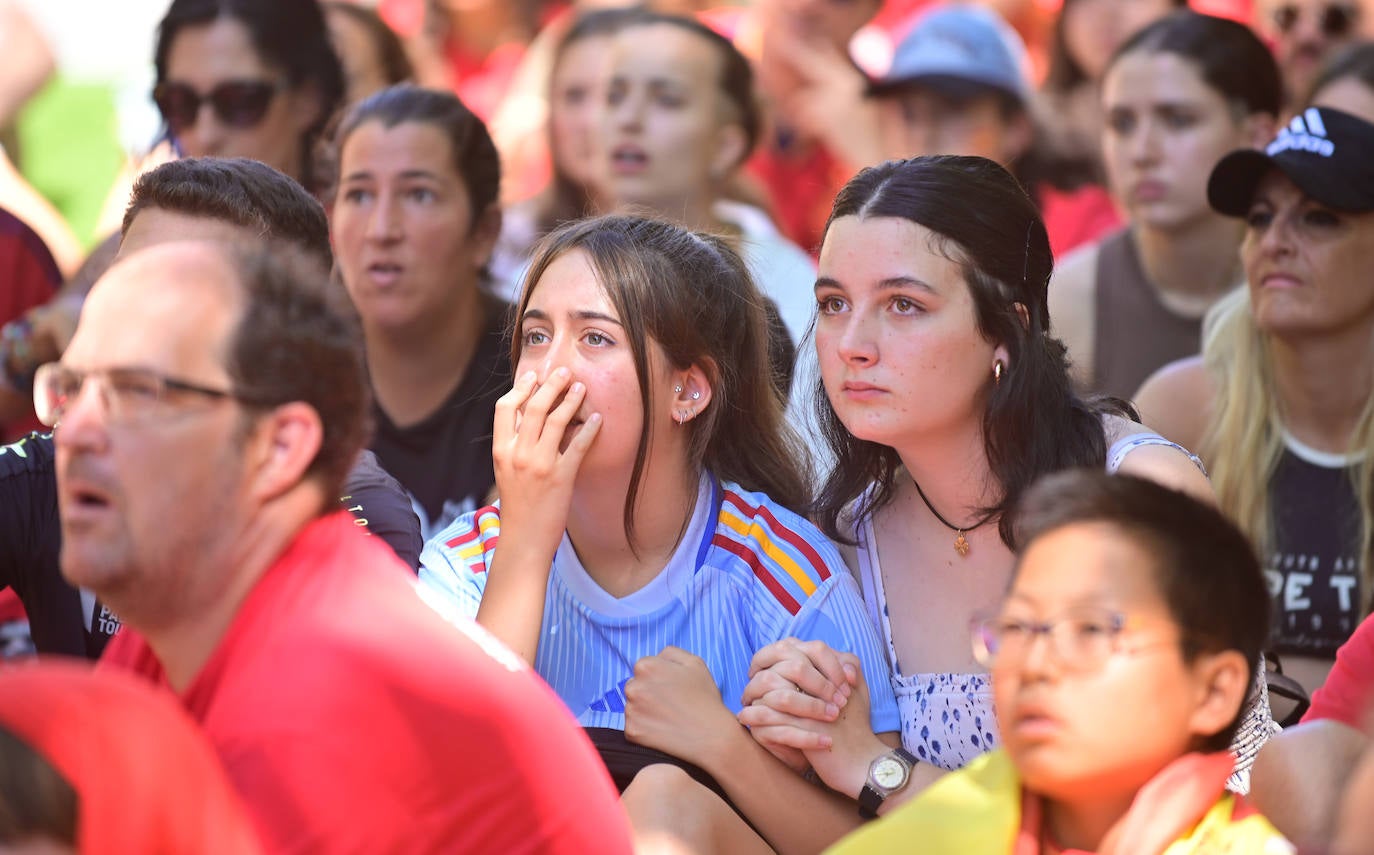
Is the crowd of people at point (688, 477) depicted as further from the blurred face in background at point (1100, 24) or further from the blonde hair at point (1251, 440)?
the blurred face in background at point (1100, 24)

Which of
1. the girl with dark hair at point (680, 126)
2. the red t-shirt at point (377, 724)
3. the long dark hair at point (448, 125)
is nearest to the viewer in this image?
the red t-shirt at point (377, 724)

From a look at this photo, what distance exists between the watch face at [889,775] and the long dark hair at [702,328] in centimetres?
Answer: 59

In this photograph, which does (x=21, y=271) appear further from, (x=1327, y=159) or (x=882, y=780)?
(x=1327, y=159)

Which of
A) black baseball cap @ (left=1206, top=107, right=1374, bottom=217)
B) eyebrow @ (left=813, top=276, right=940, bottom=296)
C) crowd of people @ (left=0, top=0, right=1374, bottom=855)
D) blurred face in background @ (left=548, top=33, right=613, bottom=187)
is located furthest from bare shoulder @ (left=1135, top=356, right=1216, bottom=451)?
blurred face in background @ (left=548, top=33, right=613, bottom=187)

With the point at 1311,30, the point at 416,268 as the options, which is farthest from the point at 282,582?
the point at 1311,30

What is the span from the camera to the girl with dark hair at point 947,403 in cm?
260

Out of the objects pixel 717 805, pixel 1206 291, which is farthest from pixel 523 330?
pixel 1206 291

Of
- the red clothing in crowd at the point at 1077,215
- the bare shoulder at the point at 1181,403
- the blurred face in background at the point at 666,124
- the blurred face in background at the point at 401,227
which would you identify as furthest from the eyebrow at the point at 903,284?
the red clothing in crowd at the point at 1077,215

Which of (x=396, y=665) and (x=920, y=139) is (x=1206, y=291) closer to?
(x=920, y=139)

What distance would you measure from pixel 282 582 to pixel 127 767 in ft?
1.24

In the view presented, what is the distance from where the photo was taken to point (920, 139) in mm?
5168

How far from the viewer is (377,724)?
5.43 feet

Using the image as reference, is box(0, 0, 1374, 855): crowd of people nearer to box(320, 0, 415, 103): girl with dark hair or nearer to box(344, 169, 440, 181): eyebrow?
box(344, 169, 440, 181): eyebrow

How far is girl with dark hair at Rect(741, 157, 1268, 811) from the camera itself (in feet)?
8.53
